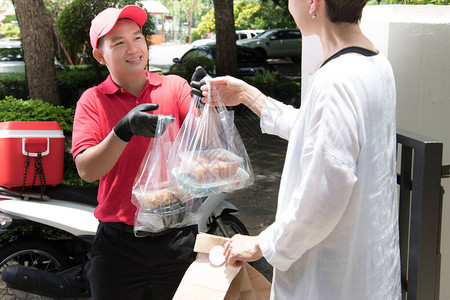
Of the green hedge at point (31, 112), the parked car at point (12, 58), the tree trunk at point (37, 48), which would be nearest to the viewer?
the green hedge at point (31, 112)

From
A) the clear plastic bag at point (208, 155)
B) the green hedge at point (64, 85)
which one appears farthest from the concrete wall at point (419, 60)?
the green hedge at point (64, 85)

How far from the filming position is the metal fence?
159 centimetres

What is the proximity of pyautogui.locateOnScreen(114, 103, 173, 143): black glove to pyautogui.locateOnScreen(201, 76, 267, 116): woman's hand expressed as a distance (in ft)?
0.83

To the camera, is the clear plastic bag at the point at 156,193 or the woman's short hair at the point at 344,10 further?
the clear plastic bag at the point at 156,193

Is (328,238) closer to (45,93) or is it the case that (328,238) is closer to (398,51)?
(398,51)

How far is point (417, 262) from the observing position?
64.5 inches

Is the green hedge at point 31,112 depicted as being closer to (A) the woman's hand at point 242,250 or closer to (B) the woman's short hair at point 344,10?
(A) the woman's hand at point 242,250

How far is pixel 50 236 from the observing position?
349 cm

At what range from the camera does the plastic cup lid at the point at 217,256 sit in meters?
1.70

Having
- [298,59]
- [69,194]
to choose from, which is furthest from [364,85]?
[298,59]

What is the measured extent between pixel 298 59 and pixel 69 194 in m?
18.5

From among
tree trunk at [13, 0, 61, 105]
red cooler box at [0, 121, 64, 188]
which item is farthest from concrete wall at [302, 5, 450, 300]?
tree trunk at [13, 0, 61, 105]

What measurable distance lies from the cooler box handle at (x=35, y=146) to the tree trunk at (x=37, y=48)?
10.1 ft

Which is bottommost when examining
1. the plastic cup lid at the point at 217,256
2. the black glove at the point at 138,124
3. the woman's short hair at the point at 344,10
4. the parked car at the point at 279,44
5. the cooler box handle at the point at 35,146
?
the plastic cup lid at the point at 217,256
